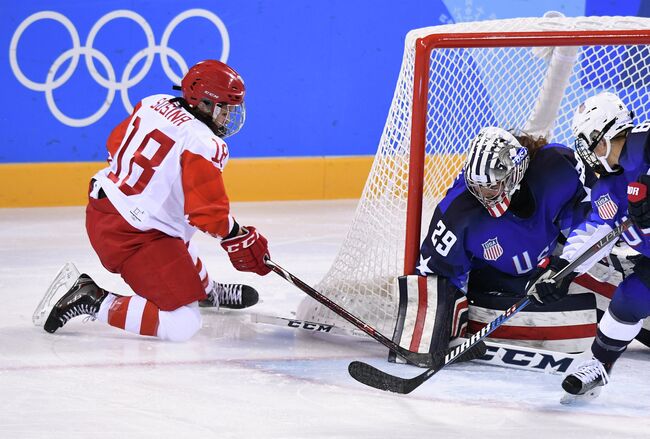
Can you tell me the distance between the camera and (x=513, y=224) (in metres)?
3.05

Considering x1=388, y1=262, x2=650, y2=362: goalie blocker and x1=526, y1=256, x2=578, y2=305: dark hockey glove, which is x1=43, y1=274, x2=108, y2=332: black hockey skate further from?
x1=526, y1=256, x2=578, y2=305: dark hockey glove

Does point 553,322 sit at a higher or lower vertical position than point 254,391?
higher

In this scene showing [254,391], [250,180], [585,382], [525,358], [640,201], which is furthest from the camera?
[250,180]

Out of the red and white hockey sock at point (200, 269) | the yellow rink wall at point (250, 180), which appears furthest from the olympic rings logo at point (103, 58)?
the red and white hockey sock at point (200, 269)

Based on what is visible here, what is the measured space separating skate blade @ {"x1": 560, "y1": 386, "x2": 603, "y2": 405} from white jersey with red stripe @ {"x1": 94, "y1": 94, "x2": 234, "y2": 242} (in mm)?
1004

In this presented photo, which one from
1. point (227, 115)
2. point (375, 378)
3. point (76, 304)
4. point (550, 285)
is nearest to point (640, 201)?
point (550, 285)

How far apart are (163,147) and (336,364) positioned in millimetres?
773

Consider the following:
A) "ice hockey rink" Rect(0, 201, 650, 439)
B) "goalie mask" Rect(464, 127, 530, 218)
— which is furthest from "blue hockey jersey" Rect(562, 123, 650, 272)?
"ice hockey rink" Rect(0, 201, 650, 439)

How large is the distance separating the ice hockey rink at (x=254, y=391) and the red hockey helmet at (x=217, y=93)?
645 mm

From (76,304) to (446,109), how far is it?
1.49 meters

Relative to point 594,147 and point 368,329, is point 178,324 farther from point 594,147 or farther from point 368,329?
point 594,147

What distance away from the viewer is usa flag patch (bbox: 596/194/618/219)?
8.98 feet

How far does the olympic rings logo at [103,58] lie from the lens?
5.01 meters

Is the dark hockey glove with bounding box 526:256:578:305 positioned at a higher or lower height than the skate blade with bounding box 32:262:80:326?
higher
